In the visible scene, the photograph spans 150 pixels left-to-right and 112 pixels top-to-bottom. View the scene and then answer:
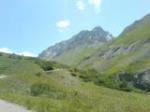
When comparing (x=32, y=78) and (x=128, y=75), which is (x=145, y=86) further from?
(x=32, y=78)

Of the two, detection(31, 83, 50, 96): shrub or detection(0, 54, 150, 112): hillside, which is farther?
detection(31, 83, 50, 96): shrub

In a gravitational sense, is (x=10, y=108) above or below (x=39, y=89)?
below

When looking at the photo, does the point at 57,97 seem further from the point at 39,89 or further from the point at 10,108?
the point at 10,108

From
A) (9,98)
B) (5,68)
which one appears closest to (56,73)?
(9,98)

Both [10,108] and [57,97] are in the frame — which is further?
[57,97]

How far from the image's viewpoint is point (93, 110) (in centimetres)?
3084

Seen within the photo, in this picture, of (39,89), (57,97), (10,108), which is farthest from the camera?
(39,89)

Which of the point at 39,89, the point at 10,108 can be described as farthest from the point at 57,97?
the point at 10,108

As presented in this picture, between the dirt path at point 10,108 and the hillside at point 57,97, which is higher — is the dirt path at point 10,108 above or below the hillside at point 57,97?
below

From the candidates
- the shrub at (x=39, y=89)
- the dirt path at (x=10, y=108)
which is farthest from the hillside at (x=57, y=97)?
the dirt path at (x=10, y=108)

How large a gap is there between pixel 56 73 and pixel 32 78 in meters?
10.5

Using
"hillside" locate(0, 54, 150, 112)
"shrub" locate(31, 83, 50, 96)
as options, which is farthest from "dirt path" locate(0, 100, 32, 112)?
"shrub" locate(31, 83, 50, 96)

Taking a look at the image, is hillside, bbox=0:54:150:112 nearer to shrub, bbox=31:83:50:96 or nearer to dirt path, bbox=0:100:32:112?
shrub, bbox=31:83:50:96

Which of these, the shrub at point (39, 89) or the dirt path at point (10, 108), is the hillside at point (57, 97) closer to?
A: the shrub at point (39, 89)
